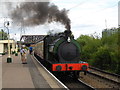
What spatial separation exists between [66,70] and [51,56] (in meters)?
2.04

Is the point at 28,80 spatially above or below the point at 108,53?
below

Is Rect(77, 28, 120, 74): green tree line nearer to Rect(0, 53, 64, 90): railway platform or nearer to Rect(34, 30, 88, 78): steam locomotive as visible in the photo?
Rect(34, 30, 88, 78): steam locomotive

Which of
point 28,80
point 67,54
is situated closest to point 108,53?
point 67,54

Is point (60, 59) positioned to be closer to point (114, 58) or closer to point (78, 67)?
point (78, 67)

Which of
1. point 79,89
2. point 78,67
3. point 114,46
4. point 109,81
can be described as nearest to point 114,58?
point 114,46

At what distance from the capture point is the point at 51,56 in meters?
13.8

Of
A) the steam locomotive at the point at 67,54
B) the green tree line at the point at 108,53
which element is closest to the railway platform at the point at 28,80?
the steam locomotive at the point at 67,54

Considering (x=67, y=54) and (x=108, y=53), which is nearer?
(x=67, y=54)

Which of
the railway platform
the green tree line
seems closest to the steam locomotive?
the railway platform

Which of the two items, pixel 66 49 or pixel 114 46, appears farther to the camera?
pixel 114 46

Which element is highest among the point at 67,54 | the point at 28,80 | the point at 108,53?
the point at 67,54

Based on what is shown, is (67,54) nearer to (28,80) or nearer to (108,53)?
(28,80)

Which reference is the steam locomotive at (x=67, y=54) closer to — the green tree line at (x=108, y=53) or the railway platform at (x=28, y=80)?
the railway platform at (x=28, y=80)

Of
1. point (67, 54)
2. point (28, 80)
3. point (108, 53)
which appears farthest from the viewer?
point (108, 53)
